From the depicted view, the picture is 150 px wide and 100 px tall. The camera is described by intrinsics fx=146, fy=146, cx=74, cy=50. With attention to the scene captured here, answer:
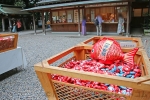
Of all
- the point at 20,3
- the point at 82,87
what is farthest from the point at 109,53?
the point at 20,3

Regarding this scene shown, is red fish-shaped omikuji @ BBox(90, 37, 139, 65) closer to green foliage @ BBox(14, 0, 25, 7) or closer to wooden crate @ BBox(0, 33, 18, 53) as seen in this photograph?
wooden crate @ BBox(0, 33, 18, 53)

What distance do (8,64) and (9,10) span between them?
46.1 ft

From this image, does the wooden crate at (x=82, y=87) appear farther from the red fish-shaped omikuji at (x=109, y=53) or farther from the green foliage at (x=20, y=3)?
the green foliage at (x=20, y=3)

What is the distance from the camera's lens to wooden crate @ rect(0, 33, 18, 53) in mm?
3660

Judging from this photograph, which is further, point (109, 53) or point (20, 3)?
point (20, 3)

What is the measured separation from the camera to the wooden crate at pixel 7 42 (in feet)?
12.0

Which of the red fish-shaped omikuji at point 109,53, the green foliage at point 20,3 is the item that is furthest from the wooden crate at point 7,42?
the green foliage at point 20,3

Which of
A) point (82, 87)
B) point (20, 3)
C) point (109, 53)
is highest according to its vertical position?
point (20, 3)

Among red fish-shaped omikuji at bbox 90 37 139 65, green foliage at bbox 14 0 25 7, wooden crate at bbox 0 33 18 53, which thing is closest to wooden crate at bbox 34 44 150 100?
red fish-shaped omikuji at bbox 90 37 139 65

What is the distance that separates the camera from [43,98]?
8.91 feet

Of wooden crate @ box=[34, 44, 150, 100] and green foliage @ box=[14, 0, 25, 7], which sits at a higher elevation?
green foliage @ box=[14, 0, 25, 7]

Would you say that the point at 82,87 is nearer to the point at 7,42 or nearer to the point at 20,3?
the point at 7,42

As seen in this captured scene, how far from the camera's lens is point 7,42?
3.79 meters

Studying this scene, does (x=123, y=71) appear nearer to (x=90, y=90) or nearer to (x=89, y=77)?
(x=90, y=90)
